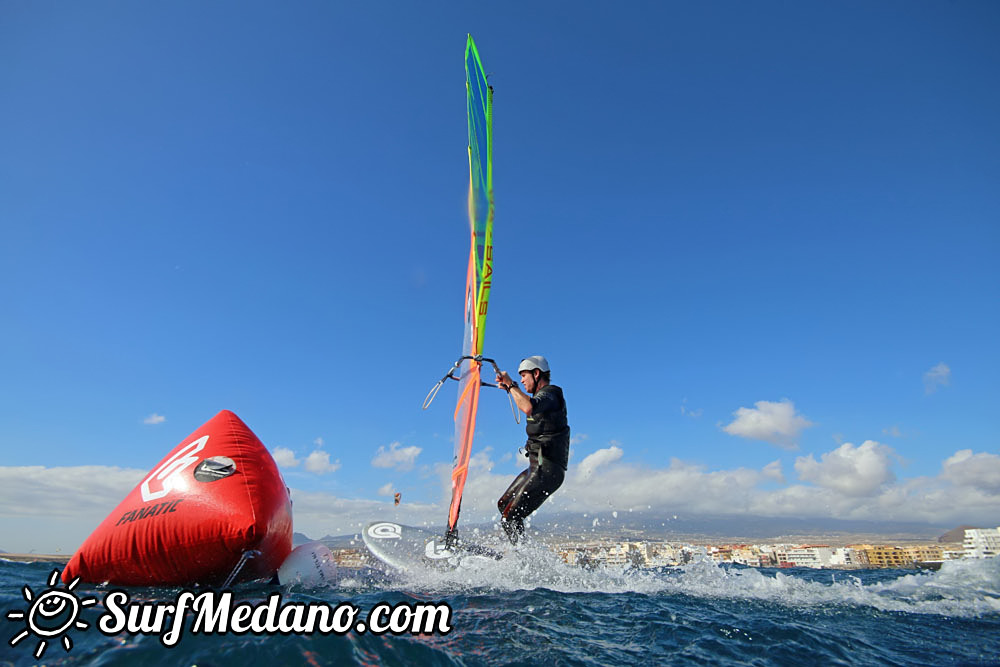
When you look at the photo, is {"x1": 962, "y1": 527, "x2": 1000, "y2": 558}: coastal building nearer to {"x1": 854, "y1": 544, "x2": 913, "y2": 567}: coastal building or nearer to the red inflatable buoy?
{"x1": 854, "y1": 544, "x2": 913, "y2": 567}: coastal building

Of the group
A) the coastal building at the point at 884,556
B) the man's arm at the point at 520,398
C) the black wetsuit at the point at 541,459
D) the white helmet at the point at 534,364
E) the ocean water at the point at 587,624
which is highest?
the white helmet at the point at 534,364

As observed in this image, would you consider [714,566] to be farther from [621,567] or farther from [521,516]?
[521,516]

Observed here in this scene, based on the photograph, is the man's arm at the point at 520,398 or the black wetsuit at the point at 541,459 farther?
the black wetsuit at the point at 541,459

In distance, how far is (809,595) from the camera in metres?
5.93

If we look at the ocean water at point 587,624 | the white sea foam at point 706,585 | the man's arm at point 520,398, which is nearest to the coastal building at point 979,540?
the white sea foam at point 706,585

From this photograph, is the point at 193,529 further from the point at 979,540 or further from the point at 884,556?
the point at 884,556

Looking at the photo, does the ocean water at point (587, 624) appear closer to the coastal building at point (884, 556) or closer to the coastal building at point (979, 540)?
the coastal building at point (979, 540)

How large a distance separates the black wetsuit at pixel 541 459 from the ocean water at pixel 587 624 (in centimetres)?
63

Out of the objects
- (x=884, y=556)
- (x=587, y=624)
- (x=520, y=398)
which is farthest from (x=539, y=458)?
(x=884, y=556)

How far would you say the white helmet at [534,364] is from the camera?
7289 mm

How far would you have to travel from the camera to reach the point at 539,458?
22.1 ft

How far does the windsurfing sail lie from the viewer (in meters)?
7.30

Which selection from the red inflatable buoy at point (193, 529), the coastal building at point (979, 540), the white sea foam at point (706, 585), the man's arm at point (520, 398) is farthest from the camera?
the coastal building at point (979, 540)

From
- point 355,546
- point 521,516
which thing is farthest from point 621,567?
point 355,546
